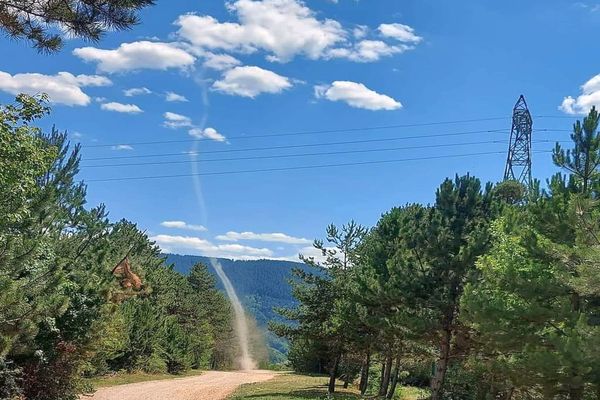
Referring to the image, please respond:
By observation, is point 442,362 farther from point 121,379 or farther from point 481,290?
point 121,379

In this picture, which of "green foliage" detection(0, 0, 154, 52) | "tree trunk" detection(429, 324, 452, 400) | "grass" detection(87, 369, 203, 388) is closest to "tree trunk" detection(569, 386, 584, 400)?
"tree trunk" detection(429, 324, 452, 400)

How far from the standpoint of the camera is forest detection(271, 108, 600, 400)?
458 inches

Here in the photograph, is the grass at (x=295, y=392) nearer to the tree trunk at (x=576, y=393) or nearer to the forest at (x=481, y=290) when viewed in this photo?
the forest at (x=481, y=290)

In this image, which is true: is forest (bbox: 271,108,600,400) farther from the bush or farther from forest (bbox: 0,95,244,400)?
the bush

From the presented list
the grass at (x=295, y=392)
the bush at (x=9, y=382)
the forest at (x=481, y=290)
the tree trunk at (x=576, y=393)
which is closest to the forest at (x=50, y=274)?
the bush at (x=9, y=382)

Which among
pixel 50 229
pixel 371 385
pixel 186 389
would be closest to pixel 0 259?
pixel 50 229

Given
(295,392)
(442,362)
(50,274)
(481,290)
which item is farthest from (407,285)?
(50,274)

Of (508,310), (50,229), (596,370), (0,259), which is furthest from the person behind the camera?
(50,229)

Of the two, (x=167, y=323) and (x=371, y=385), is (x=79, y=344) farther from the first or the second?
(x=167, y=323)

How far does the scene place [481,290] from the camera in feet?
51.4

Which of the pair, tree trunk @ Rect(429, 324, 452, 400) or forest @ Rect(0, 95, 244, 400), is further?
tree trunk @ Rect(429, 324, 452, 400)

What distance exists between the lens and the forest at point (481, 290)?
11.6m

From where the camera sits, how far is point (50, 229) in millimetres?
16469

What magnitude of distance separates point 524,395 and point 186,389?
18346 millimetres
